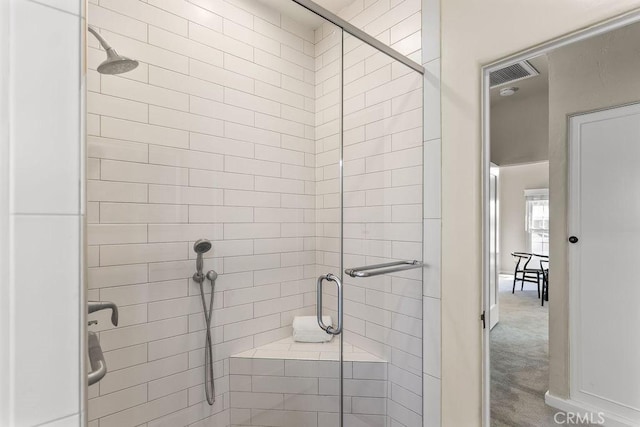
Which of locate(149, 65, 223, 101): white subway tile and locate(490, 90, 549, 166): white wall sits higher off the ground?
locate(149, 65, 223, 101): white subway tile

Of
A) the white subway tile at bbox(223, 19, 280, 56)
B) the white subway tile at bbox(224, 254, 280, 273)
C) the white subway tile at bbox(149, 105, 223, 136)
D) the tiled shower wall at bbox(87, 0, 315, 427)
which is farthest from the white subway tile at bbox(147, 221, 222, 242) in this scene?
the white subway tile at bbox(223, 19, 280, 56)

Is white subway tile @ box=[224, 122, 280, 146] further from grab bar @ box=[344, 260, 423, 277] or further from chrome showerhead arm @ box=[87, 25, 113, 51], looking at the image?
grab bar @ box=[344, 260, 423, 277]

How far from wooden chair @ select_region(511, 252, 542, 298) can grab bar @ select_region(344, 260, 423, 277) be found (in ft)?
1.26

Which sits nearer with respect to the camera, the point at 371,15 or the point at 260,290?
the point at 260,290

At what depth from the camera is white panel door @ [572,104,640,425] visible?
98 cm

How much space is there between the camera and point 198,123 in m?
1.12

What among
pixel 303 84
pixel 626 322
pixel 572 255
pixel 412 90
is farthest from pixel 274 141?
pixel 626 322

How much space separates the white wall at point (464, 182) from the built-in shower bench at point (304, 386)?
310 millimetres

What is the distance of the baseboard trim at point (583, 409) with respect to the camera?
1.01m

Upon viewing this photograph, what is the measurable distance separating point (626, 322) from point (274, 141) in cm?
129

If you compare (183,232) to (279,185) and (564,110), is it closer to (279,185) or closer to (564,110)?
(279,185)

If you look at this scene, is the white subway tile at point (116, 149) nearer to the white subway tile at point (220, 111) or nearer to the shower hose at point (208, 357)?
the white subway tile at point (220, 111)
